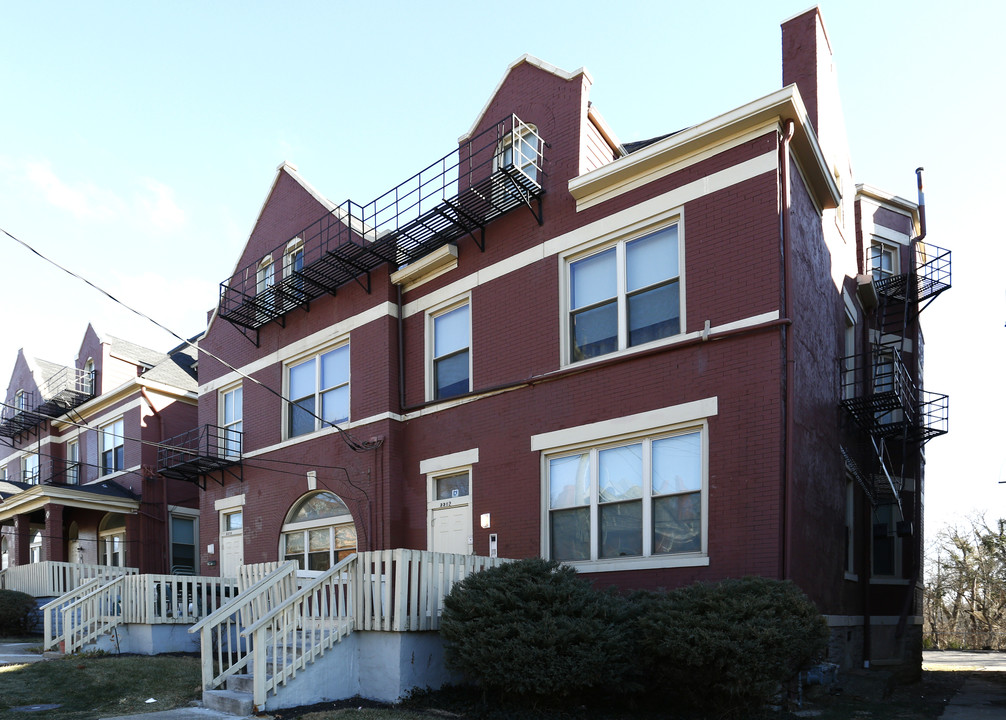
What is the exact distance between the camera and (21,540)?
29922 millimetres

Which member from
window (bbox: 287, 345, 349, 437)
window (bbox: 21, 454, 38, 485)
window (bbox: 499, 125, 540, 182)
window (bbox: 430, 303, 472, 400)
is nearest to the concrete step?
window (bbox: 430, 303, 472, 400)

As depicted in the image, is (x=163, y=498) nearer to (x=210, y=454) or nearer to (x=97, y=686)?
(x=210, y=454)

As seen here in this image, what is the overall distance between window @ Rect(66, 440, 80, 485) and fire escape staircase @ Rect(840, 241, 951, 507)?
1017 inches

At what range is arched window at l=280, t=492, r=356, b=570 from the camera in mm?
18094

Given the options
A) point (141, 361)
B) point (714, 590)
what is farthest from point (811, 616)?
point (141, 361)

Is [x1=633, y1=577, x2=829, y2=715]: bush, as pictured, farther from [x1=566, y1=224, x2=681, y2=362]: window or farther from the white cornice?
the white cornice

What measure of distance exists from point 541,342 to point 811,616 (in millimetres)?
6380

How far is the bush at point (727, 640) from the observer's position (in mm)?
9594

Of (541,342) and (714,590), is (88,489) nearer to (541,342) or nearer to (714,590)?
(541,342)

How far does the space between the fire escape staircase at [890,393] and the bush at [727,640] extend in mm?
5950

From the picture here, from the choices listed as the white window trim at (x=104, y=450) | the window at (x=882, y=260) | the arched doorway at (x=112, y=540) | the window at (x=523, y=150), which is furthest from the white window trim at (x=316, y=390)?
the window at (x=882, y=260)

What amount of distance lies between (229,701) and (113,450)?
70.4 feet

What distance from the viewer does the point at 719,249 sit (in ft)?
42.4

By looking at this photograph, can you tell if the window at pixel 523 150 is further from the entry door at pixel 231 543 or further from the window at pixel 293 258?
the entry door at pixel 231 543
